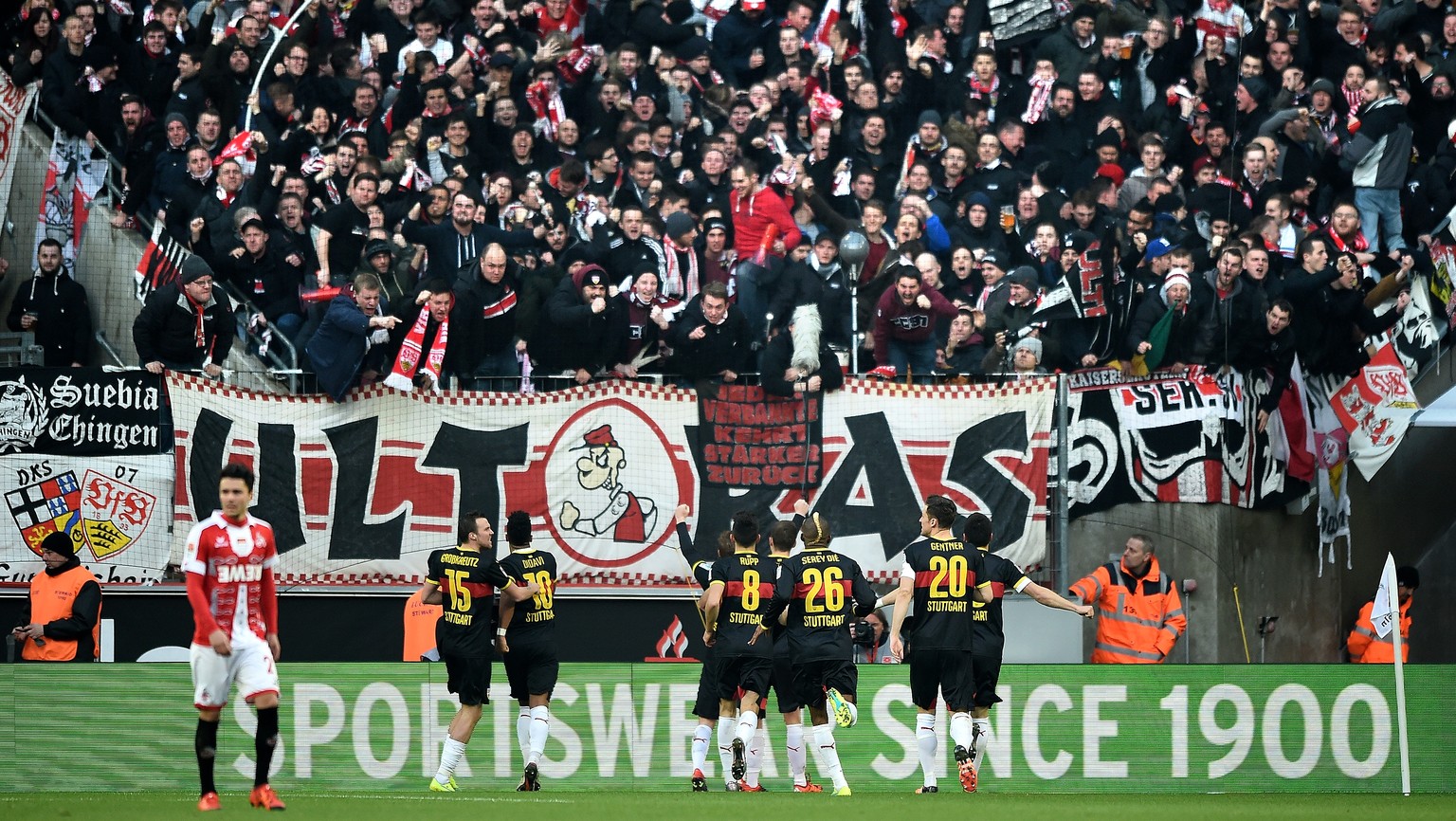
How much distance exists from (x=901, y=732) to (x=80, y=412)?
26.3ft

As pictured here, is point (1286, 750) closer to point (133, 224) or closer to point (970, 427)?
point (970, 427)

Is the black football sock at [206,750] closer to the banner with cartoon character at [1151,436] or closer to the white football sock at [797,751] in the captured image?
the white football sock at [797,751]

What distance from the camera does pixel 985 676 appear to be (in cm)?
1339

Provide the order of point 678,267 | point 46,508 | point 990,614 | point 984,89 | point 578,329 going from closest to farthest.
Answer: point 990,614 → point 46,508 → point 578,329 → point 678,267 → point 984,89

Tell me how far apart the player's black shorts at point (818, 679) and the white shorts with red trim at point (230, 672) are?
461cm

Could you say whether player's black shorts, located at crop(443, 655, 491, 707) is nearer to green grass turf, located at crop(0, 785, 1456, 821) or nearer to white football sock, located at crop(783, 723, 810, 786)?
green grass turf, located at crop(0, 785, 1456, 821)

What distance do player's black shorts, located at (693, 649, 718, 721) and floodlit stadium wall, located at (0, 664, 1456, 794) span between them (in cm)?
78

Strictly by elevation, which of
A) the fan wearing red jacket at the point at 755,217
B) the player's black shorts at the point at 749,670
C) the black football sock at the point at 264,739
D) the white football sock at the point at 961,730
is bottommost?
the white football sock at the point at 961,730

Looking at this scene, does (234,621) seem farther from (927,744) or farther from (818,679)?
(927,744)

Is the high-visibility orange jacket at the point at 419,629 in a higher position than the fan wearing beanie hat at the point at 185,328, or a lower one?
lower

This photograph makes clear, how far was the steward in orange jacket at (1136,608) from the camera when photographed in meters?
16.0

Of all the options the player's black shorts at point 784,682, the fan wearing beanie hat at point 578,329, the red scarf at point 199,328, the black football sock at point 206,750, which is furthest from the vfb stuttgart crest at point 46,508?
the black football sock at point 206,750

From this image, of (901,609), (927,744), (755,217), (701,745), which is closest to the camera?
(901,609)

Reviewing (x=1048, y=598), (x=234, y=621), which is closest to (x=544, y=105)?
(x=1048, y=598)
